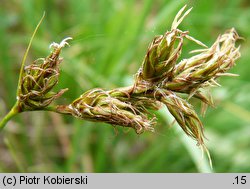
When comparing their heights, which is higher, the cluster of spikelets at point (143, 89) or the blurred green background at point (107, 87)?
the blurred green background at point (107, 87)

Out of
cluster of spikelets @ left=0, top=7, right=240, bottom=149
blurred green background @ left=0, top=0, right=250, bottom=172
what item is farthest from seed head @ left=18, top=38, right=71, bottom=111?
blurred green background @ left=0, top=0, right=250, bottom=172

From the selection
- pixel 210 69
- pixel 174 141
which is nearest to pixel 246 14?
pixel 174 141

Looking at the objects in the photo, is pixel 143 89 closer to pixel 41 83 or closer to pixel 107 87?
pixel 41 83

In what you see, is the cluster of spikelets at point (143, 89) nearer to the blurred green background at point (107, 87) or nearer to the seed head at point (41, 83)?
the seed head at point (41, 83)

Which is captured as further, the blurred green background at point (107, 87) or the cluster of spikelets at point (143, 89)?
the blurred green background at point (107, 87)

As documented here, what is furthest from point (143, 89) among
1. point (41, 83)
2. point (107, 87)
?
point (107, 87)

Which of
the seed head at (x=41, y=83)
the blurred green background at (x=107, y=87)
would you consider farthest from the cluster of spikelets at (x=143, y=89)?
the blurred green background at (x=107, y=87)
